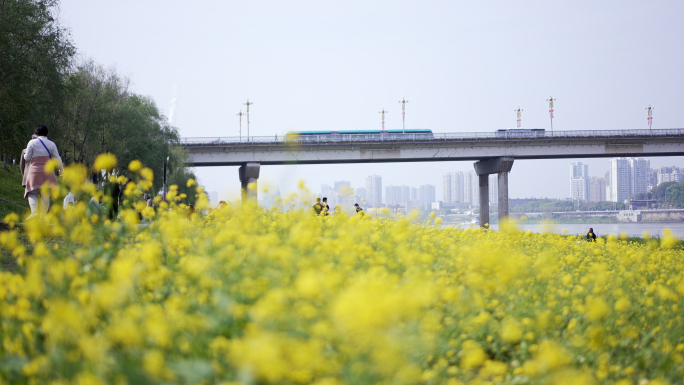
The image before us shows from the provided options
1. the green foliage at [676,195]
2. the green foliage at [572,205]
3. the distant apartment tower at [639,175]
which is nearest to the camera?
the green foliage at [572,205]

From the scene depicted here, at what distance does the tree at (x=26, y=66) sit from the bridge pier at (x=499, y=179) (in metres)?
40.8

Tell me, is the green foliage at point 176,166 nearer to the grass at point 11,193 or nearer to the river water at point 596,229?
the grass at point 11,193

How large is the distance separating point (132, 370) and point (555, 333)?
356 cm

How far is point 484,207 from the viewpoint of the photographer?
2304 inches

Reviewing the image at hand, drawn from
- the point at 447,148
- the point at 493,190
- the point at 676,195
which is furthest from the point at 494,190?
the point at 676,195

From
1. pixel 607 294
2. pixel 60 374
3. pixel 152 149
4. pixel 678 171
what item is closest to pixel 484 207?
pixel 152 149

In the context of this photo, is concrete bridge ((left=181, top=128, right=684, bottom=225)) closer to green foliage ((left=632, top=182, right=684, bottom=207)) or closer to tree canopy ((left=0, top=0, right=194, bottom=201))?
tree canopy ((left=0, top=0, right=194, bottom=201))

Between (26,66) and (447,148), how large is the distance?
38.6 metres

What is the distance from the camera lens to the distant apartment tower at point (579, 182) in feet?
448

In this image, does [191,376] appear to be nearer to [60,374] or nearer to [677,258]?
[60,374]

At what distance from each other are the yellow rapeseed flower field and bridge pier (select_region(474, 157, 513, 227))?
4982 cm

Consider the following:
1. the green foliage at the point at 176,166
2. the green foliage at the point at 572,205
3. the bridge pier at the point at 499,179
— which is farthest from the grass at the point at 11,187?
the green foliage at the point at 572,205

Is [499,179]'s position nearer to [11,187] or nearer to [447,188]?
[11,187]

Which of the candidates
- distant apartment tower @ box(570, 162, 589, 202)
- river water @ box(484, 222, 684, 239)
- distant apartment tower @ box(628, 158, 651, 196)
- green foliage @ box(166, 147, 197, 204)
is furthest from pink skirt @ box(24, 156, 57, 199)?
distant apartment tower @ box(628, 158, 651, 196)
